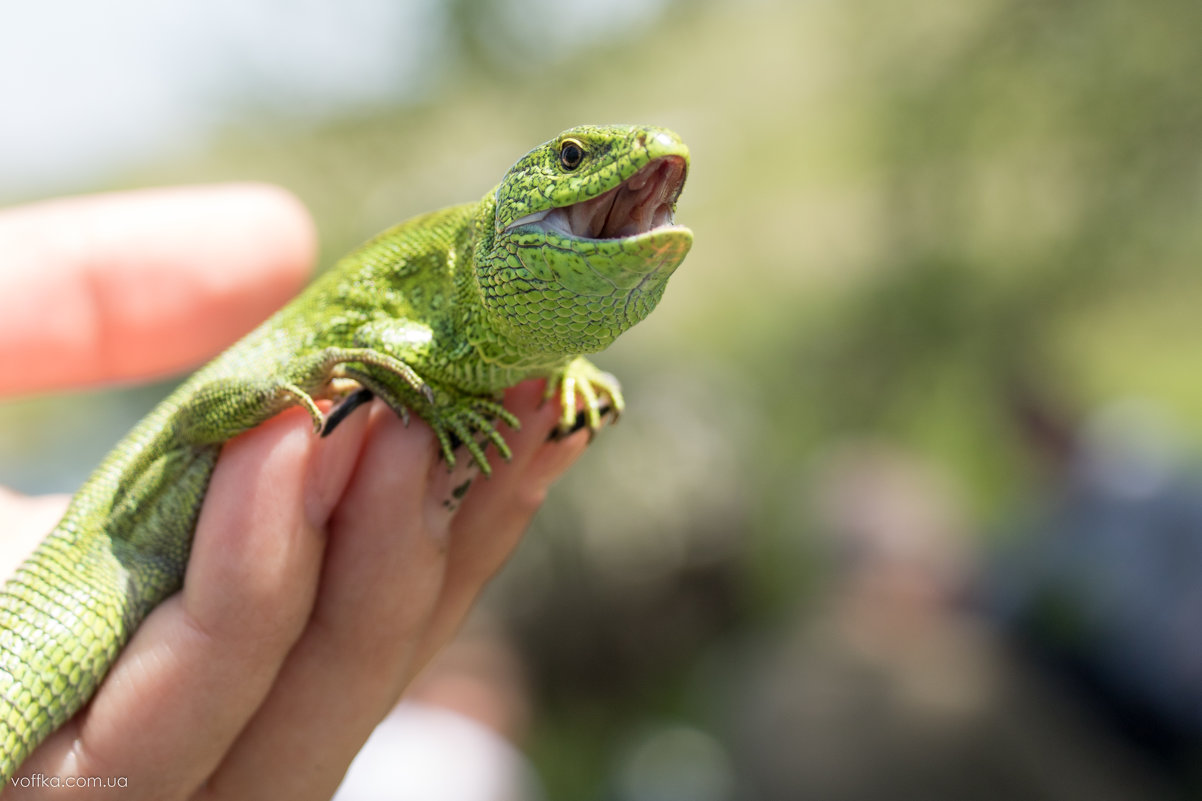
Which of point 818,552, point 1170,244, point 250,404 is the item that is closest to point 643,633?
point 818,552

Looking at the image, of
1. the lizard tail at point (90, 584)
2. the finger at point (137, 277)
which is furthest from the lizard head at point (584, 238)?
the finger at point (137, 277)

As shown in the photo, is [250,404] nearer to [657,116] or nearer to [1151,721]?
[1151,721]

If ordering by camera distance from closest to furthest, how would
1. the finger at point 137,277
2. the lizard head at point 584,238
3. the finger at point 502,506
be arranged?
the lizard head at point 584,238
the finger at point 502,506
the finger at point 137,277

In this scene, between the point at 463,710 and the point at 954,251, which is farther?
the point at 954,251

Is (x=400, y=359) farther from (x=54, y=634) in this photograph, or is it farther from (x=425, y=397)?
(x=54, y=634)

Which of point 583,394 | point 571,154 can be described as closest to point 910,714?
point 583,394

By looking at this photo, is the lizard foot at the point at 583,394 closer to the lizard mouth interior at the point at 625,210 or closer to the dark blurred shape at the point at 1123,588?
the lizard mouth interior at the point at 625,210

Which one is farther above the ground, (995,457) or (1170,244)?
(1170,244)
